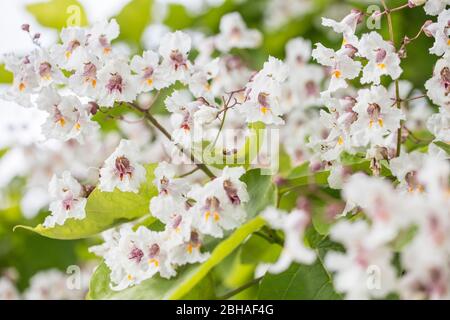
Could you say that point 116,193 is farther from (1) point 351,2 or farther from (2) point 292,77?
(1) point 351,2

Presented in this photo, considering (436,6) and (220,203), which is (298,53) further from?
(220,203)

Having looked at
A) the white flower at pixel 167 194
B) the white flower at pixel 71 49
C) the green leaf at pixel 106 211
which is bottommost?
the green leaf at pixel 106 211

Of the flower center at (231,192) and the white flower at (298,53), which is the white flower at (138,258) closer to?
the flower center at (231,192)

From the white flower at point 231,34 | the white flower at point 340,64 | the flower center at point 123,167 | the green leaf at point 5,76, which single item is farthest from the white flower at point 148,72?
the green leaf at point 5,76

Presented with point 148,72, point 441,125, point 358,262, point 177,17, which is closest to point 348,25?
point 441,125
